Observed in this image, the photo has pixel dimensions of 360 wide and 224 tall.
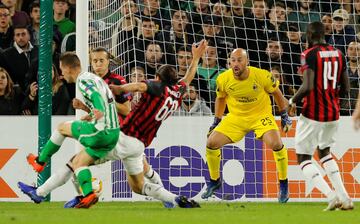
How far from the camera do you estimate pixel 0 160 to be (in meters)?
14.7

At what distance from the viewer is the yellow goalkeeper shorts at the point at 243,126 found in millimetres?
13883

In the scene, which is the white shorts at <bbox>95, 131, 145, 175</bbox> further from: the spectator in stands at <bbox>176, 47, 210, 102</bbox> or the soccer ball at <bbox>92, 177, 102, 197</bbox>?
the spectator in stands at <bbox>176, 47, 210, 102</bbox>

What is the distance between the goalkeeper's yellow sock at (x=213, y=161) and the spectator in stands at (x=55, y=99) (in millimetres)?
2707

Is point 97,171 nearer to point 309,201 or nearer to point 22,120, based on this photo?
point 22,120

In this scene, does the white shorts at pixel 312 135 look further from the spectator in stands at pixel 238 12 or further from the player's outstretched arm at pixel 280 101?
the spectator in stands at pixel 238 12

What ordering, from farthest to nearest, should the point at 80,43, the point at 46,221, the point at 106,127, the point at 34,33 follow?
the point at 34,33 → the point at 80,43 → the point at 106,127 → the point at 46,221

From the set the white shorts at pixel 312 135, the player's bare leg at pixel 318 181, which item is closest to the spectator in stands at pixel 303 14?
the white shorts at pixel 312 135

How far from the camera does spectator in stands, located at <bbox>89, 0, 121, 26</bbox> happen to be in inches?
577

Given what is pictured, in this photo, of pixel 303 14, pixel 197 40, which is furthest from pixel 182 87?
pixel 303 14

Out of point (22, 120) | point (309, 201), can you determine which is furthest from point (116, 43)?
point (309, 201)

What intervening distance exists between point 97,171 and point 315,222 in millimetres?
6015

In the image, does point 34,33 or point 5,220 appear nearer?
point 5,220

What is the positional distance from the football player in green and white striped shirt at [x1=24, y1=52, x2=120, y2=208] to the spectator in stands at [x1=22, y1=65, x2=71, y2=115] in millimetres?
4760

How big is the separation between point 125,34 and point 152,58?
1.89 feet
